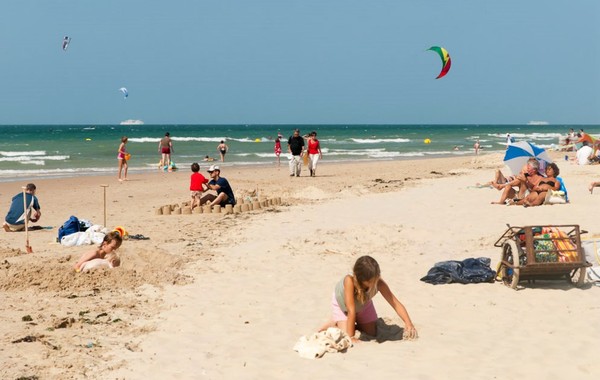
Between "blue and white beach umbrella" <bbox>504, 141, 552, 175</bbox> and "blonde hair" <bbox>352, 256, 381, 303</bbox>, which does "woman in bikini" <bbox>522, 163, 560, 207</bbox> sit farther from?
"blonde hair" <bbox>352, 256, 381, 303</bbox>

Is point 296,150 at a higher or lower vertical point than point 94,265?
higher

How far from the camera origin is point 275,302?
7305 millimetres

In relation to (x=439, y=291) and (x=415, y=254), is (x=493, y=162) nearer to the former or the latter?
(x=415, y=254)

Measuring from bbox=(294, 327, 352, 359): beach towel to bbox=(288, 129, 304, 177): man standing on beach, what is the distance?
47.8ft

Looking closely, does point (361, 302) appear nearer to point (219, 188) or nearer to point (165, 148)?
point (219, 188)

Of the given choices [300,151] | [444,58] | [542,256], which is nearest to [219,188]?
[542,256]

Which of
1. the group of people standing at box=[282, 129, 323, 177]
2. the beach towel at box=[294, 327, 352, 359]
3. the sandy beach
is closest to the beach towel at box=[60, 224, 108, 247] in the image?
the sandy beach

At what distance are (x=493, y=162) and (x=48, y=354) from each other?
2353cm

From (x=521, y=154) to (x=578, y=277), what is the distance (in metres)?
6.82

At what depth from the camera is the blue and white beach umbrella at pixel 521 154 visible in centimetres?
1415

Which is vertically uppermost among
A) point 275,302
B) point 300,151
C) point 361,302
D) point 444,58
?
point 444,58

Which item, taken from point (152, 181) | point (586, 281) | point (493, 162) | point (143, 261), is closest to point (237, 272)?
point (143, 261)

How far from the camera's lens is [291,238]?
35.2 ft

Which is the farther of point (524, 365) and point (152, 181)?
point (152, 181)
